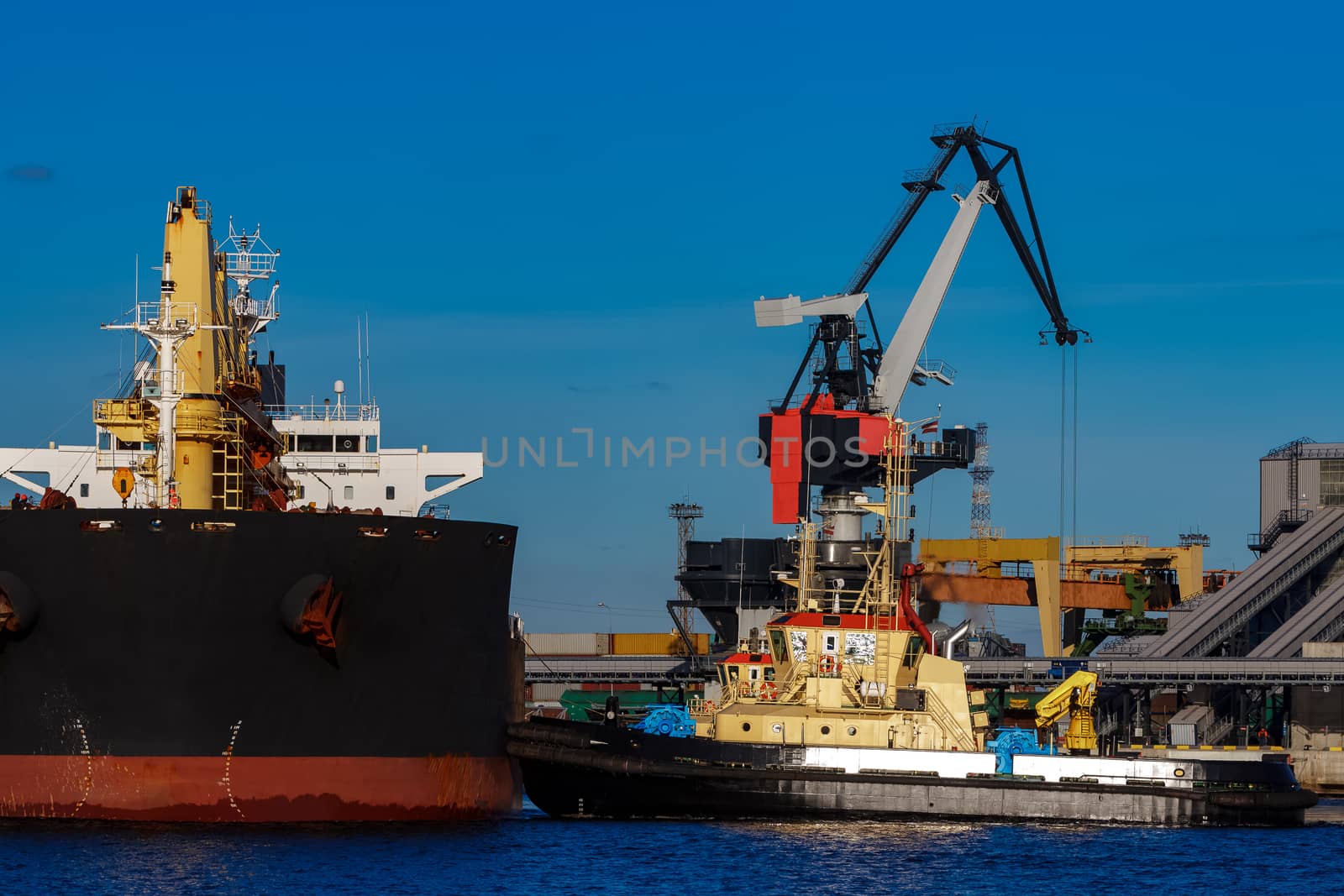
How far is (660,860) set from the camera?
3312 centimetres

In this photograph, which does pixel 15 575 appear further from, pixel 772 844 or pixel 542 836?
pixel 772 844

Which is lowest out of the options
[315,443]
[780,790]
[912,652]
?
[780,790]

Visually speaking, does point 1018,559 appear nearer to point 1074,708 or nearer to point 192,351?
point 1074,708

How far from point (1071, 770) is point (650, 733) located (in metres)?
8.59

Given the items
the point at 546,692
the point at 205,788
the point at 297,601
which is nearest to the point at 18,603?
the point at 205,788

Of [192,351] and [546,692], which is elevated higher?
[192,351]

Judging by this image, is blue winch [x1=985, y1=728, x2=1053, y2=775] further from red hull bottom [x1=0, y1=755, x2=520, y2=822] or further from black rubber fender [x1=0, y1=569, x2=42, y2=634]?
black rubber fender [x1=0, y1=569, x2=42, y2=634]

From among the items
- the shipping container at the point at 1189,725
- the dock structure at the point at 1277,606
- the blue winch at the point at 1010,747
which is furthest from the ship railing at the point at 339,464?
the dock structure at the point at 1277,606

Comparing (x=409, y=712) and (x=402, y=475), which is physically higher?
(x=402, y=475)

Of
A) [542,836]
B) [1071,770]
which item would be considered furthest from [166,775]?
[1071,770]

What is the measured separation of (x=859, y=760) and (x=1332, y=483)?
40.5m

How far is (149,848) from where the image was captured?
3070cm

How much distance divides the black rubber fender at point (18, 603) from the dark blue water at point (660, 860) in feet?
11.5

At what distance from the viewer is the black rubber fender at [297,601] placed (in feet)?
104
